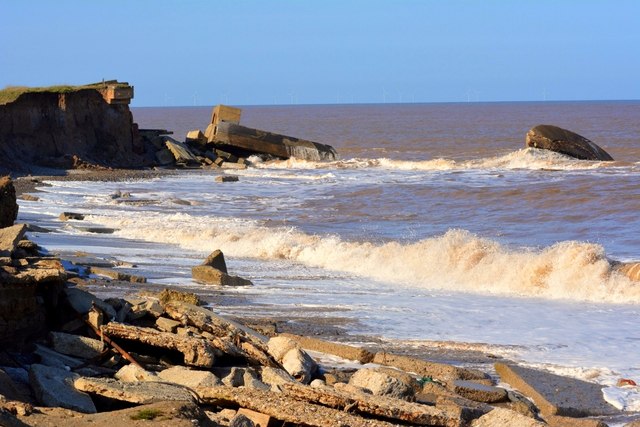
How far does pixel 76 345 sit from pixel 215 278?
Result: 17.2 feet

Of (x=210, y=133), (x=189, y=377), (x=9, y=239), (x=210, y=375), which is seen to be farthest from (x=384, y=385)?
(x=210, y=133)

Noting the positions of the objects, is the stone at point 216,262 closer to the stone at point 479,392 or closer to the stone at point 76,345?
the stone at point 76,345

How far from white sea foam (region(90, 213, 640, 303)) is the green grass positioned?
8624mm

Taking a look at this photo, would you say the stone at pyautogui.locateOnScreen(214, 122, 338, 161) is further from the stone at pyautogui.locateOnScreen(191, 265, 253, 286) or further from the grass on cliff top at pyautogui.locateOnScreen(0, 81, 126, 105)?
the stone at pyautogui.locateOnScreen(191, 265, 253, 286)

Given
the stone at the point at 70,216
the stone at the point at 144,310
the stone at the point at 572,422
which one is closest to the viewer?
the stone at the point at 572,422

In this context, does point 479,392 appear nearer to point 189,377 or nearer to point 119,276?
point 189,377

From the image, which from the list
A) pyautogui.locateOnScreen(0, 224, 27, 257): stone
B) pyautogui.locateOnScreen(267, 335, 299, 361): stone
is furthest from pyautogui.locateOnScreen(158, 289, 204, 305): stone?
pyautogui.locateOnScreen(0, 224, 27, 257): stone

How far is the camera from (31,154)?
35125 millimetres

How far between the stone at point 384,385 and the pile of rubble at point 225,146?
110 ft

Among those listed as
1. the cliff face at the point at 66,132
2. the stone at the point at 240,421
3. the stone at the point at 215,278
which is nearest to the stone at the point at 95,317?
the stone at the point at 240,421

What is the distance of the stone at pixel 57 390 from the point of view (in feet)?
18.6

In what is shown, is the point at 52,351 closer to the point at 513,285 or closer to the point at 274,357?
the point at 274,357

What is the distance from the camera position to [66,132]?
36.8 meters

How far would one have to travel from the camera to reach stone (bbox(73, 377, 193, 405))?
5.68 metres
